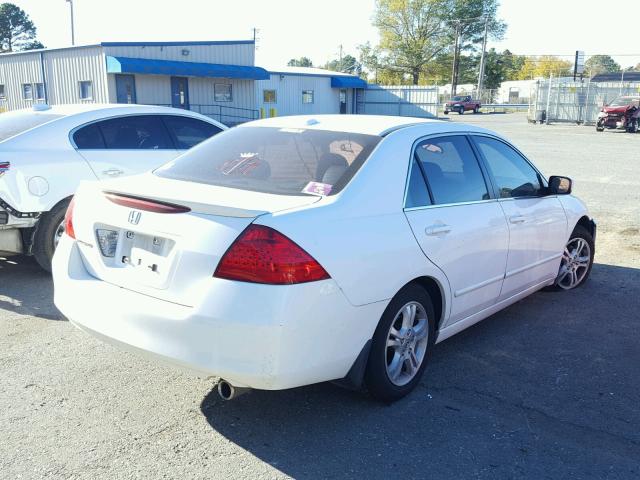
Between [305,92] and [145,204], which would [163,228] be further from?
[305,92]

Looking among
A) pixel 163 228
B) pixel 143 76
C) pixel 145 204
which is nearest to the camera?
pixel 163 228

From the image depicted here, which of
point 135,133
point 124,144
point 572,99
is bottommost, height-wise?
point 124,144

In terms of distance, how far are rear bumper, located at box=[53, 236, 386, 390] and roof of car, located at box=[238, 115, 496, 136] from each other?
1.23 meters

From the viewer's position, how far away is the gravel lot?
9.82 ft

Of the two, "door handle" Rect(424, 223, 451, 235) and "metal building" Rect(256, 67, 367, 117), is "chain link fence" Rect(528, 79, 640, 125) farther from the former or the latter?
"door handle" Rect(424, 223, 451, 235)

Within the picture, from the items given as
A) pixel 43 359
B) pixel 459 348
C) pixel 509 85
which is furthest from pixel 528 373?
pixel 509 85

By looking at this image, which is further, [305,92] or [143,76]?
[305,92]

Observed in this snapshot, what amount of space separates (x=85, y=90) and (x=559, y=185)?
1062 inches

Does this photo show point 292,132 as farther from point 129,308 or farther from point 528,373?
point 528,373

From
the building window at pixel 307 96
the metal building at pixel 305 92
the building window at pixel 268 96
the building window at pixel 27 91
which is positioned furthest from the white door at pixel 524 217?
the building window at pixel 307 96

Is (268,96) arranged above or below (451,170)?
above

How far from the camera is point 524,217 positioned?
Result: 4605 millimetres

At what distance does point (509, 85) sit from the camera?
268ft

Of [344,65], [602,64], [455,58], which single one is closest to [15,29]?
[344,65]
